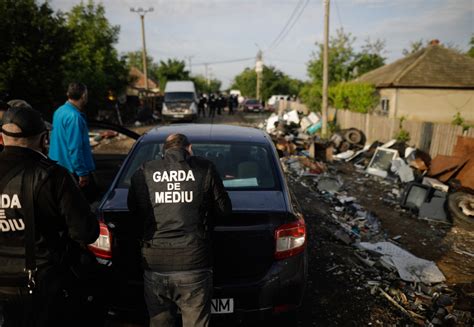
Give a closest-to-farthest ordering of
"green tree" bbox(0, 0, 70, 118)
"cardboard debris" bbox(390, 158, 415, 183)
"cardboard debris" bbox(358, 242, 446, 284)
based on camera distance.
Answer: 1. "cardboard debris" bbox(358, 242, 446, 284)
2. "cardboard debris" bbox(390, 158, 415, 183)
3. "green tree" bbox(0, 0, 70, 118)

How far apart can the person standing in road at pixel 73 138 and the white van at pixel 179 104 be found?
62.3 ft

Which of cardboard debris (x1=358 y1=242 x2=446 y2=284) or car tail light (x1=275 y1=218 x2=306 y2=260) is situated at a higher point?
car tail light (x1=275 y1=218 x2=306 y2=260)

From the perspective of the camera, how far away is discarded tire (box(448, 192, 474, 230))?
6402 mm

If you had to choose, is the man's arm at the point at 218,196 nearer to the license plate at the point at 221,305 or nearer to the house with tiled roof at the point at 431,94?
the license plate at the point at 221,305

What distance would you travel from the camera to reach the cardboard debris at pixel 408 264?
423 centimetres

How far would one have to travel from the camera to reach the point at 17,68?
13312 mm

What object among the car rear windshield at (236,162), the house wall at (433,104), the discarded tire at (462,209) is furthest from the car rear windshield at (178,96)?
the car rear windshield at (236,162)

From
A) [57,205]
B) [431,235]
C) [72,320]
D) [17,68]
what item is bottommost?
[431,235]

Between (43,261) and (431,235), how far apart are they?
5.87 meters

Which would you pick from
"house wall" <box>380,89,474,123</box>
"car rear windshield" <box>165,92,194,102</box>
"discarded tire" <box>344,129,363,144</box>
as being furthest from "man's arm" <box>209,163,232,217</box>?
"car rear windshield" <box>165,92,194,102</box>

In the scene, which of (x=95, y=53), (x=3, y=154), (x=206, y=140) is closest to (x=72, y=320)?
(x=3, y=154)

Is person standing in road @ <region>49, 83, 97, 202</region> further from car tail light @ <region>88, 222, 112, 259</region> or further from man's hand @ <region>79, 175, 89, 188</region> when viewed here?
car tail light @ <region>88, 222, 112, 259</region>

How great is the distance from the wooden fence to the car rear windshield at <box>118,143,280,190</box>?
881cm

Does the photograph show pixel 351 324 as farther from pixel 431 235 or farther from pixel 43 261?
pixel 431 235
